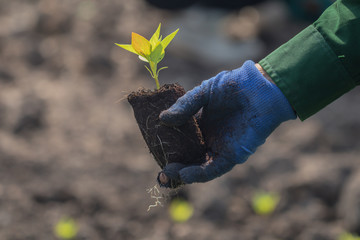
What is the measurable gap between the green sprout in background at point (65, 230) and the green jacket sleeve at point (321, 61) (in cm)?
178

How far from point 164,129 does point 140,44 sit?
37 centimetres

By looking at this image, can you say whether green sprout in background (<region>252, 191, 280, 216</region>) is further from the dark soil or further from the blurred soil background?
the dark soil

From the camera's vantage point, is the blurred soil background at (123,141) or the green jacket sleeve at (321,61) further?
the blurred soil background at (123,141)

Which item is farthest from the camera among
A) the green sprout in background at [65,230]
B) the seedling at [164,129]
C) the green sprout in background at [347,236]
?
the green sprout in background at [65,230]

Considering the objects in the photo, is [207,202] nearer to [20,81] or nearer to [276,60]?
[276,60]

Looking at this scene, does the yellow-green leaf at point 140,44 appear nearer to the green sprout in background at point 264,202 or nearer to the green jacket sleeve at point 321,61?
the green jacket sleeve at point 321,61

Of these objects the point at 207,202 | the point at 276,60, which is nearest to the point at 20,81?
the point at 207,202

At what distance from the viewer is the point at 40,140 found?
138 inches

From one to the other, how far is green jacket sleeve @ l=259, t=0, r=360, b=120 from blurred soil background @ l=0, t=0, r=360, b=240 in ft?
4.41

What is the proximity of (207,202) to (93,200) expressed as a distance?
80cm

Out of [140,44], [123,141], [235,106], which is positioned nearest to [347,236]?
[235,106]

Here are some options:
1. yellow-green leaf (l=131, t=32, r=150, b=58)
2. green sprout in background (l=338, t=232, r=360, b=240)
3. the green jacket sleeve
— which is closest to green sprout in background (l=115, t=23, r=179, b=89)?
yellow-green leaf (l=131, t=32, r=150, b=58)

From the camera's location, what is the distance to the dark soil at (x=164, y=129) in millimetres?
1848

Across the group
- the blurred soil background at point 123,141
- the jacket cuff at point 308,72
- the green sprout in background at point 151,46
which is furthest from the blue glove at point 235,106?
the blurred soil background at point 123,141
